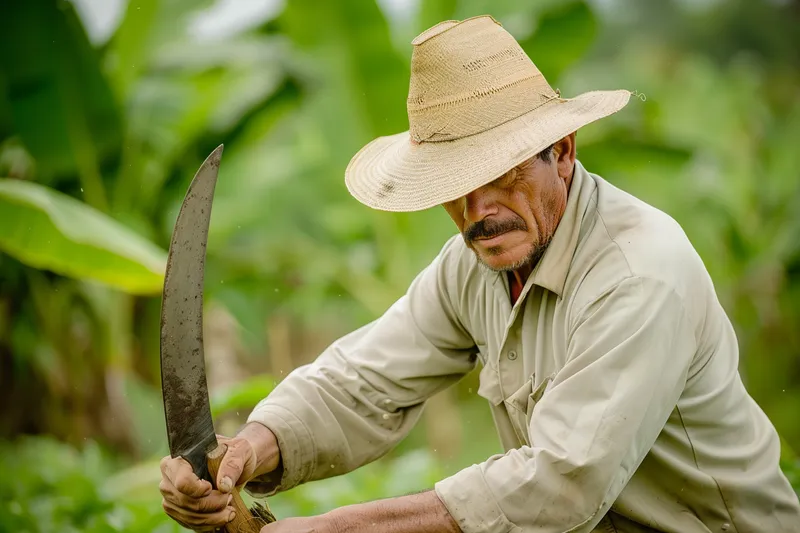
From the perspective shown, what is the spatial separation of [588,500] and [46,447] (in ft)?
12.3

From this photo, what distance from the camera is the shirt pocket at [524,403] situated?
2.12 metres

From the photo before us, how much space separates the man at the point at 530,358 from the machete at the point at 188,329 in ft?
0.20

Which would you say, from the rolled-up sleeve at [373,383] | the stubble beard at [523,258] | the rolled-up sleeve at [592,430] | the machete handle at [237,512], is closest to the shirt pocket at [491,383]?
the rolled-up sleeve at [373,383]

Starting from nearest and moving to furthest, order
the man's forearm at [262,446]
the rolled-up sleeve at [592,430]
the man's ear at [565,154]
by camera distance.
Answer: the rolled-up sleeve at [592,430], the man's ear at [565,154], the man's forearm at [262,446]

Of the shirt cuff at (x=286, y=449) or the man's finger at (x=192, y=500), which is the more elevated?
the man's finger at (x=192, y=500)

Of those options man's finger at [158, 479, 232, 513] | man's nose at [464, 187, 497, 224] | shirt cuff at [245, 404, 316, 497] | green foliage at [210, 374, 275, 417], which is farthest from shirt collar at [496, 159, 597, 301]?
green foliage at [210, 374, 275, 417]

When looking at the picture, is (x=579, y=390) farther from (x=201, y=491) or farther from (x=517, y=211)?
(x=201, y=491)

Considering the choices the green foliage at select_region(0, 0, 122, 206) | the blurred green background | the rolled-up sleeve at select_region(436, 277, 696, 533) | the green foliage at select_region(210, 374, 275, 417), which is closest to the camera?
the rolled-up sleeve at select_region(436, 277, 696, 533)

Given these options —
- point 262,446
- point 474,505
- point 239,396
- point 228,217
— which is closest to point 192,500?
point 262,446

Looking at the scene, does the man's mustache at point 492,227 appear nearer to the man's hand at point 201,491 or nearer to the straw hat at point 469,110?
the straw hat at point 469,110

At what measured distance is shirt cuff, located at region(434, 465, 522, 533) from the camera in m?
1.84

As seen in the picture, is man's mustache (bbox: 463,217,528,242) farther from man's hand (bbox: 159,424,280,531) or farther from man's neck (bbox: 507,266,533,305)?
man's hand (bbox: 159,424,280,531)

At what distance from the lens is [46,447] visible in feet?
16.0

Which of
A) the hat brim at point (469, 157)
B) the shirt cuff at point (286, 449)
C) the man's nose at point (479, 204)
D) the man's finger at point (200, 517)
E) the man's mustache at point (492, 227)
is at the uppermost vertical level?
the hat brim at point (469, 157)
